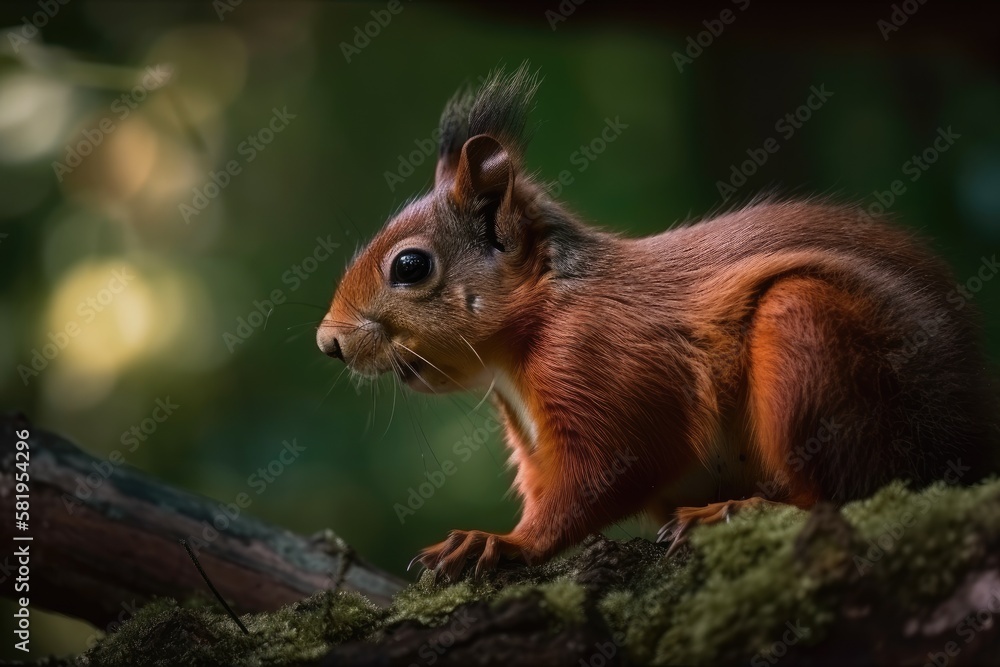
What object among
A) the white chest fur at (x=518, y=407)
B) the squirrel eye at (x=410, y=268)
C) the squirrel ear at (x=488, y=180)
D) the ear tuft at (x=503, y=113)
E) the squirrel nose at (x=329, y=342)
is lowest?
the white chest fur at (x=518, y=407)

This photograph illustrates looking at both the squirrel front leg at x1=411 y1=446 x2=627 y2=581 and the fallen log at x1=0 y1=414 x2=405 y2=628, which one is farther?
the fallen log at x1=0 y1=414 x2=405 y2=628

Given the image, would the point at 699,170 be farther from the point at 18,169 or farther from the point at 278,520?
the point at 18,169

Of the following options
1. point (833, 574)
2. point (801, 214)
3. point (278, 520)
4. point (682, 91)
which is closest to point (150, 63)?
point (278, 520)

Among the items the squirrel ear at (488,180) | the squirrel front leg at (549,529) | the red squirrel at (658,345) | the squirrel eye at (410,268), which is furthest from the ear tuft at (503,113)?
the squirrel front leg at (549,529)

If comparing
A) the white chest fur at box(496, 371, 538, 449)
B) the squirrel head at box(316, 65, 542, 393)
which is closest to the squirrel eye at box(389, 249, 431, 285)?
the squirrel head at box(316, 65, 542, 393)

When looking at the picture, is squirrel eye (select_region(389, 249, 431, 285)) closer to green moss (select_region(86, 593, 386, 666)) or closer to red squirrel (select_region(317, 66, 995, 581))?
red squirrel (select_region(317, 66, 995, 581))

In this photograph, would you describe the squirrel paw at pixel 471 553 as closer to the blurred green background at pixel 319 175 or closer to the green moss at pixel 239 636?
the green moss at pixel 239 636

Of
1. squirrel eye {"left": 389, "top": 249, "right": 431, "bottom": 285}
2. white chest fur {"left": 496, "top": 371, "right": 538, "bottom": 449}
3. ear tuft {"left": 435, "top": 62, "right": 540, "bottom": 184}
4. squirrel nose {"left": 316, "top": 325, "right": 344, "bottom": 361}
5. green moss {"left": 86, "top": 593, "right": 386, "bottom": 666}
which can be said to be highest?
ear tuft {"left": 435, "top": 62, "right": 540, "bottom": 184}
